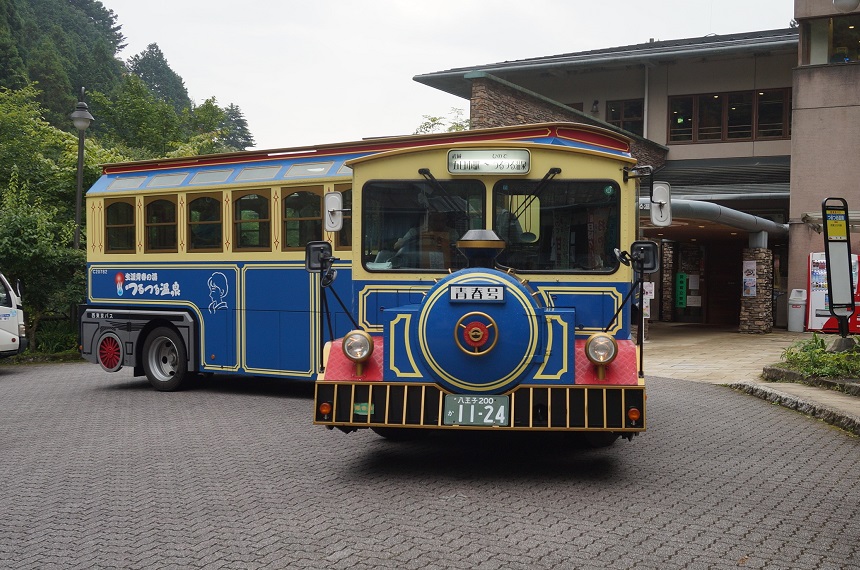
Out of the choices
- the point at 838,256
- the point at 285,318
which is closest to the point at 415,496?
the point at 285,318

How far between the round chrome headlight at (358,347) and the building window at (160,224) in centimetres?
689

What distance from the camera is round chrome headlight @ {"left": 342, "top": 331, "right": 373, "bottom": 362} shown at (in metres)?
7.00

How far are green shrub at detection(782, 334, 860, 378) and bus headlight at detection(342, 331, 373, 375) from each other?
8.60 metres

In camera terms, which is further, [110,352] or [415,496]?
[110,352]

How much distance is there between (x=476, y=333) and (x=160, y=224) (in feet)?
26.6

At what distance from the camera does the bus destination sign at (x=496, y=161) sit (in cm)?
745

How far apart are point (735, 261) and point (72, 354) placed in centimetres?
2054

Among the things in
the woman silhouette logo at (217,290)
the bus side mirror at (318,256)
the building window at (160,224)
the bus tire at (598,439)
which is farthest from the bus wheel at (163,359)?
the bus tire at (598,439)

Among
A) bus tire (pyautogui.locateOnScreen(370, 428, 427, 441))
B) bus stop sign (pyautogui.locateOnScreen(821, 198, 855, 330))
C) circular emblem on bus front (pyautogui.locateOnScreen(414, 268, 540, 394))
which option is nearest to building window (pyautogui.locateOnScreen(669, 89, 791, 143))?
bus stop sign (pyautogui.locateOnScreen(821, 198, 855, 330))

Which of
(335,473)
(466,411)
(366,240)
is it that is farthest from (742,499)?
(366,240)

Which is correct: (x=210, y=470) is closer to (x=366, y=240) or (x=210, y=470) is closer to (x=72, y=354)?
(x=366, y=240)

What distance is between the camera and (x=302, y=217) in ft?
39.4

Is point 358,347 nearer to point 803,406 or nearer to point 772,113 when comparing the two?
point 803,406

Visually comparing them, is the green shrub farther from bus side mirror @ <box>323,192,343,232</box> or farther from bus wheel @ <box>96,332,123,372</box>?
bus wheel @ <box>96,332,123,372</box>
